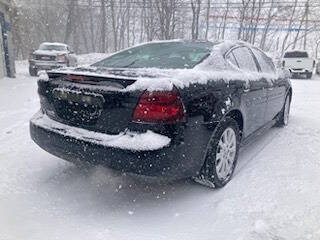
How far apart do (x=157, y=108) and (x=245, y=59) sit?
1955 millimetres

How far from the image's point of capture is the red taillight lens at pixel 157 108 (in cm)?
246

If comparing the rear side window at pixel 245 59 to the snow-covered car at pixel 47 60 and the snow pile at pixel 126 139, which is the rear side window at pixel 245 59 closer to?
the snow pile at pixel 126 139

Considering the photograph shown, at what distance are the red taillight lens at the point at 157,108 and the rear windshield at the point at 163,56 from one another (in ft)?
2.36

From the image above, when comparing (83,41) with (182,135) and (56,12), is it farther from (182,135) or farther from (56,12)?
(182,135)

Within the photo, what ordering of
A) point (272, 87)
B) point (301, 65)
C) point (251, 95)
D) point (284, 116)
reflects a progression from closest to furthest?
1. point (251, 95)
2. point (272, 87)
3. point (284, 116)
4. point (301, 65)

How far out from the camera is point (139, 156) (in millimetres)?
2453

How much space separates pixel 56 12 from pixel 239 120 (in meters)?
39.4

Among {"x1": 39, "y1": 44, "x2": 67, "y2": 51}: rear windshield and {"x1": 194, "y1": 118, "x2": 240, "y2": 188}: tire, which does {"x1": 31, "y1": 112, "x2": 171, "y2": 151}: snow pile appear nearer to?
{"x1": 194, "y1": 118, "x2": 240, "y2": 188}: tire

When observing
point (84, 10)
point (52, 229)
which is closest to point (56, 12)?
point (84, 10)

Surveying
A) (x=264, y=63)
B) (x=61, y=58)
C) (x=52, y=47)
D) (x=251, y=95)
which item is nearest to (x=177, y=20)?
(x=52, y=47)

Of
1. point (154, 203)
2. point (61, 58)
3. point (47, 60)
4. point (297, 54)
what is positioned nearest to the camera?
point (154, 203)

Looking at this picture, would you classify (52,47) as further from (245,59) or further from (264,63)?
(245,59)

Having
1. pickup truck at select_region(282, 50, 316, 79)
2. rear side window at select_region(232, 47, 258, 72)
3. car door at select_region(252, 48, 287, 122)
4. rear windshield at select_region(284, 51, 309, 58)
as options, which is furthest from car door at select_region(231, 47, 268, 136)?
rear windshield at select_region(284, 51, 309, 58)

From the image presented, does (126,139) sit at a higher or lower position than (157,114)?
lower
